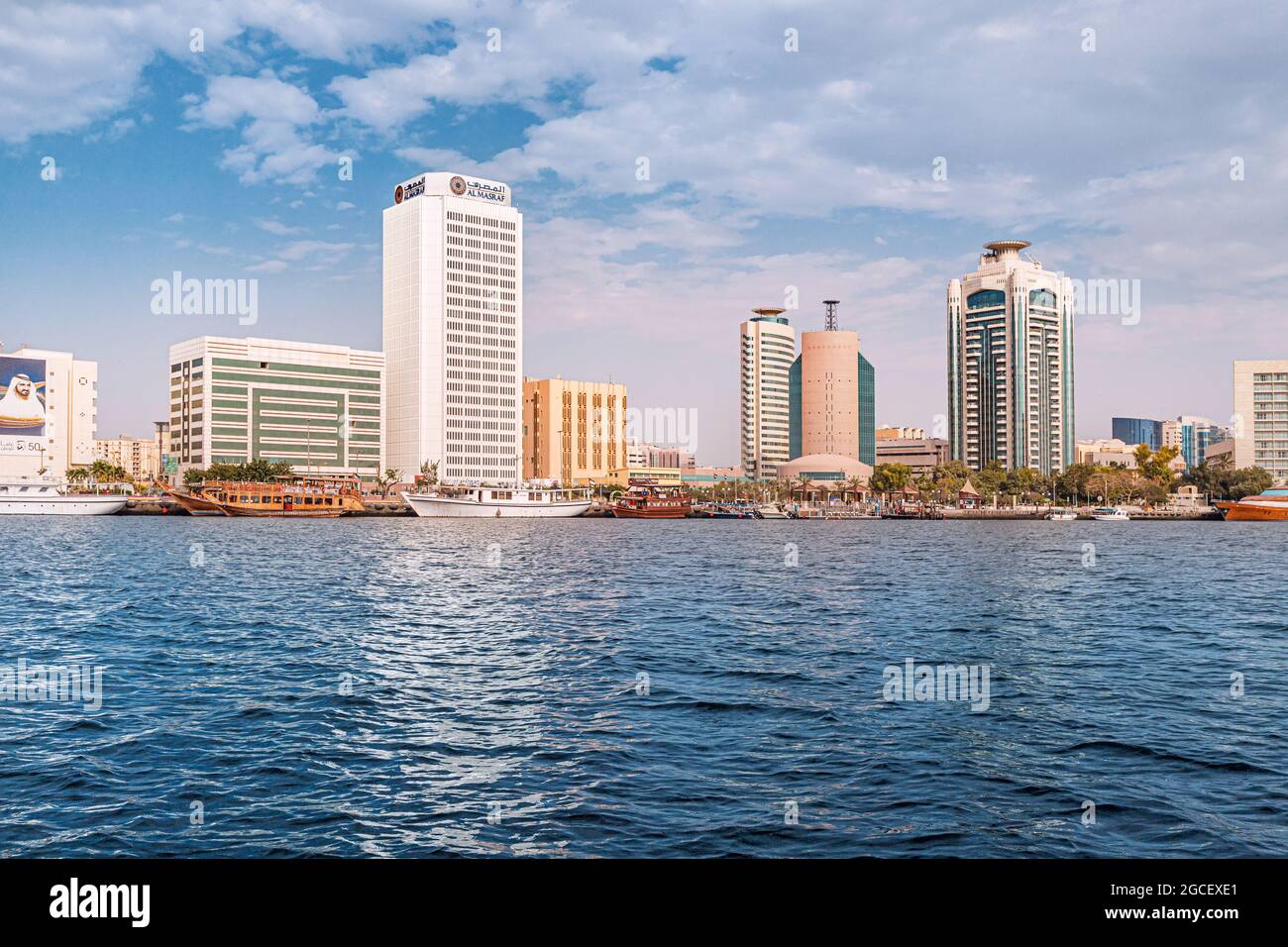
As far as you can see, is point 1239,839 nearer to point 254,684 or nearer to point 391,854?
point 391,854

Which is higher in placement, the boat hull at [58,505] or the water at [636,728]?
the boat hull at [58,505]

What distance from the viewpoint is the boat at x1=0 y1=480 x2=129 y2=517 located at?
7574 inches

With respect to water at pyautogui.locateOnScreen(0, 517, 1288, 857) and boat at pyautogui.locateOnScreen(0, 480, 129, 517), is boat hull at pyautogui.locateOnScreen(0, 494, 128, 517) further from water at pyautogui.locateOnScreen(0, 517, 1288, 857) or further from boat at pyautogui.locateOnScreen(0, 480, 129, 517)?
water at pyautogui.locateOnScreen(0, 517, 1288, 857)

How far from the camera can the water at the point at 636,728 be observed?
14.7 metres

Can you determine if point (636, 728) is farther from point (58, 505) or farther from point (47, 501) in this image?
point (47, 501)

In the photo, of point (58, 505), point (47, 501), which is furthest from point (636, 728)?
point (47, 501)

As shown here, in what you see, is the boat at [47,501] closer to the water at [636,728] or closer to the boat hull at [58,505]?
the boat hull at [58,505]

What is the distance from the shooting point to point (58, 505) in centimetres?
19275

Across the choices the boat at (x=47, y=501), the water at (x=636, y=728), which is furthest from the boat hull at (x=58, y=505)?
the water at (x=636, y=728)

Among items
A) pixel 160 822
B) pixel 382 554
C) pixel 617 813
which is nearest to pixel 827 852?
pixel 617 813

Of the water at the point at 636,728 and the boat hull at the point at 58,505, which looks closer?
the water at the point at 636,728

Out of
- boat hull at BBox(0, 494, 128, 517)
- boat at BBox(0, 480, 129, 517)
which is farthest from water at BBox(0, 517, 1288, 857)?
boat at BBox(0, 480, 129, 517)

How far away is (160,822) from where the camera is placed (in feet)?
49.3
